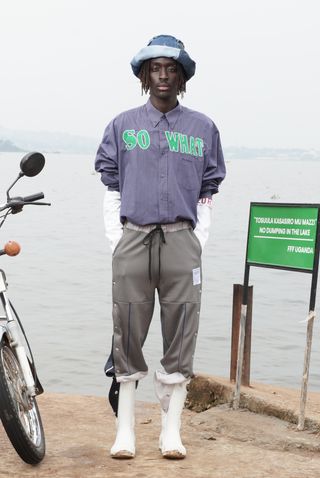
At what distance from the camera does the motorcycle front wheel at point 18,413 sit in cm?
446

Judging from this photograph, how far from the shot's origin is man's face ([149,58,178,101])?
4.80 metres

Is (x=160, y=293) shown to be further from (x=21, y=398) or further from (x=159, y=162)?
(x=21, y=398)

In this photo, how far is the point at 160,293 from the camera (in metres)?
4.89

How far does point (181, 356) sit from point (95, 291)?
37.7 ft

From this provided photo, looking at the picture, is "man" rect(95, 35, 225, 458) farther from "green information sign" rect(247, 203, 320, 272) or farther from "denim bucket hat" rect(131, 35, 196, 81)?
"green information sign" rect(247, 203, 320, 272)

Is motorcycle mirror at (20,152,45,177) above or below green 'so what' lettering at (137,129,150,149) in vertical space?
below

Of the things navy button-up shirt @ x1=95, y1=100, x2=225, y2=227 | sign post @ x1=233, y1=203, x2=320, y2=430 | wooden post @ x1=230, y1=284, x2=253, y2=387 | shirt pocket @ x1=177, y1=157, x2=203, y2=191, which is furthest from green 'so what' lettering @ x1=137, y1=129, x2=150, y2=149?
wooden post @ x1=230, y1=284, x2=253, y2=387

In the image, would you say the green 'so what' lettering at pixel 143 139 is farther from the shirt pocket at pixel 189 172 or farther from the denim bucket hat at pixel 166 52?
the denim bucket hat at pixel 166 52

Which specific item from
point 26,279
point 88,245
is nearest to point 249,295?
point 26,279

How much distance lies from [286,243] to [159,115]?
1.35 metres

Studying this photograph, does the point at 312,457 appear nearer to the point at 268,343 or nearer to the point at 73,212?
the point at 268,343

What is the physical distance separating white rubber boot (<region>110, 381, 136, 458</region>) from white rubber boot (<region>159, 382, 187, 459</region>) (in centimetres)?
17

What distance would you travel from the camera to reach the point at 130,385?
16.2 ft

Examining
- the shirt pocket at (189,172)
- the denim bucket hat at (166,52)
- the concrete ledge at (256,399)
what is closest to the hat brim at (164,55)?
the denim bucket hat at (166,52)
